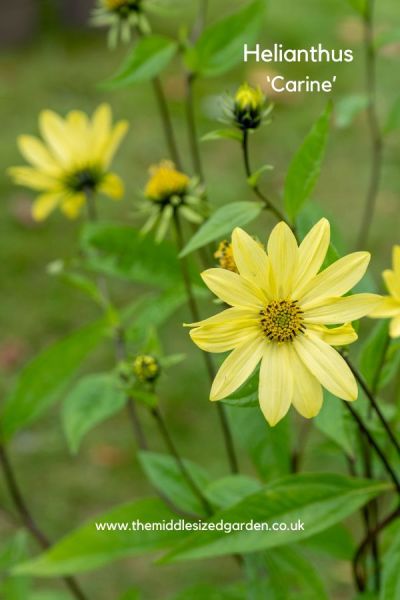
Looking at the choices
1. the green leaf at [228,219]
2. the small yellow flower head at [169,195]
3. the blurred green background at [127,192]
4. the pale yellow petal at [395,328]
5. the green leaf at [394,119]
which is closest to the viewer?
the pale yellow petal at [395,328]

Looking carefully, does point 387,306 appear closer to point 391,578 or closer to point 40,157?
point 391,578

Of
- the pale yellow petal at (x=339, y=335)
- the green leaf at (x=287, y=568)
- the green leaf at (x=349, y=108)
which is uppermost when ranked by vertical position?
the green leaf at (x=349, y=108)

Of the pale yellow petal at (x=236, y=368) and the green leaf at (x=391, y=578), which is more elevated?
the pale yellow petal at (x=236, y=368)

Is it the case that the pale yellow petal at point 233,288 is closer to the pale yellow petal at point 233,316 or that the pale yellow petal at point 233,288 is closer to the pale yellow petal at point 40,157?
the pale yellow petal at point 233,316

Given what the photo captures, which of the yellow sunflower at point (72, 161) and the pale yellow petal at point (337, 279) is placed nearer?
the pale yellow petal at point (337, 279)

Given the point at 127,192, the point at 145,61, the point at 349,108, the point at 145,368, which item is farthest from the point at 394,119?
the point at 127,192

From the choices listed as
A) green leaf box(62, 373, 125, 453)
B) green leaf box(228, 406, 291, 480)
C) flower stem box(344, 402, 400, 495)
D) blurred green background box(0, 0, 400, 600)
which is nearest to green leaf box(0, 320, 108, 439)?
green leaf box(62, 373, 125, 453)

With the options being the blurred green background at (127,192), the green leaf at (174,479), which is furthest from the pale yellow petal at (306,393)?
the blurred green background at (127,192)
